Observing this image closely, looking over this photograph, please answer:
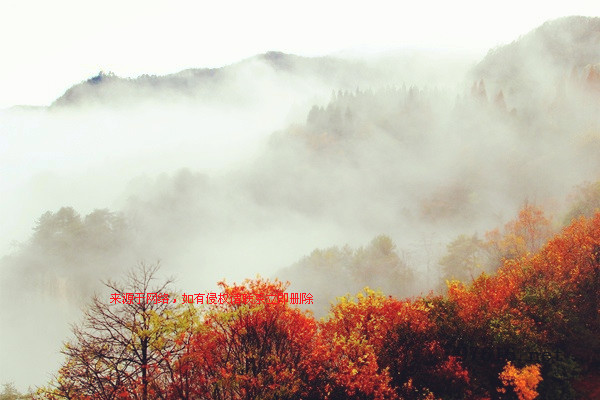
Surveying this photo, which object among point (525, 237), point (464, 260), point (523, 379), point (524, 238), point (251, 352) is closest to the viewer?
point (523, 379)

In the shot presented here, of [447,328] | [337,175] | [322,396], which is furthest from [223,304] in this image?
[337,175]

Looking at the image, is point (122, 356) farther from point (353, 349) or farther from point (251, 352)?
point (353, 349)

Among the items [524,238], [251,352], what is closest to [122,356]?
[251,352]

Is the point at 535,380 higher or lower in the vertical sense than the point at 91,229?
lower

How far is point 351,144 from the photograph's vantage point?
199 m

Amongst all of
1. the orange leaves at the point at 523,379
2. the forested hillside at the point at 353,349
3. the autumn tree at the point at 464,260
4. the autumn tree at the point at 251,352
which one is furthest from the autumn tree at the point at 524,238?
the autumn tree at the point at 251,352

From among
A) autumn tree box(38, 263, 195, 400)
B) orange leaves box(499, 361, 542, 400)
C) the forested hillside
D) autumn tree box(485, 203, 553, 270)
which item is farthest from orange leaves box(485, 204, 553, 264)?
autumn tree box(38, 263, 195, 400)

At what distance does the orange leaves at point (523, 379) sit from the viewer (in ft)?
71.0

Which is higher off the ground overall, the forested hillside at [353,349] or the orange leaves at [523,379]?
the forested hillside at [353,349]

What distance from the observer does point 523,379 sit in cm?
2195

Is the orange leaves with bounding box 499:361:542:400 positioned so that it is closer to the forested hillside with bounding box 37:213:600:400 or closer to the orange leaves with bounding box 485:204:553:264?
the forested hillside with bounding box 37:213:600:400

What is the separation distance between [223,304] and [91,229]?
110240mm

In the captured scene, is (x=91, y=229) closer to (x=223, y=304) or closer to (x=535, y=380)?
(x=223, y=304)

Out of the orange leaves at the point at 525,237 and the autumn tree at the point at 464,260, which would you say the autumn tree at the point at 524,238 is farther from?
the autumn tree at the point at 464,260
